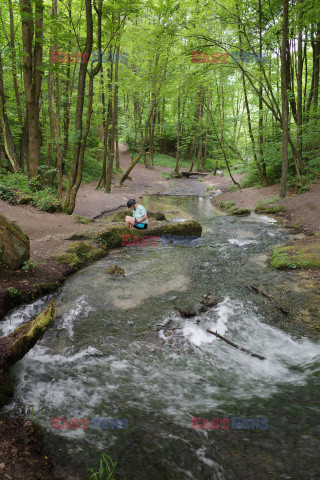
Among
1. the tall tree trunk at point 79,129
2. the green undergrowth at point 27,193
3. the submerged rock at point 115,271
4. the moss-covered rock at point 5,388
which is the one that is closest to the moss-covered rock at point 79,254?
the submerged rock at point 115,271

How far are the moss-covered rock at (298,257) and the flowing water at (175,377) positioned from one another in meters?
0.47

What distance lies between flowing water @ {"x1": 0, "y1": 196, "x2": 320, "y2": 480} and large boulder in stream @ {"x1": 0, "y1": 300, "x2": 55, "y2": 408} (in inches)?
6.2

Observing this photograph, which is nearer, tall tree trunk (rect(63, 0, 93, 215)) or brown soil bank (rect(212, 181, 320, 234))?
tall tree trunk (rect(63, 0, 93, 215))

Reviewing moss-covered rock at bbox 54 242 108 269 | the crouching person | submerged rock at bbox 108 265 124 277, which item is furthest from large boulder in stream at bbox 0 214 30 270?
the crouching person

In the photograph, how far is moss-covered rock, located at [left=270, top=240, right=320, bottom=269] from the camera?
6414mm

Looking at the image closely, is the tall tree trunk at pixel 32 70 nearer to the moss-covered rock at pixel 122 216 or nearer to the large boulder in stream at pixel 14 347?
the moss-covered rock at pixel 122 216

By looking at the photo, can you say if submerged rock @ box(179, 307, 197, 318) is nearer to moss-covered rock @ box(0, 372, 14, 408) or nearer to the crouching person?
moss-covered rock @ box(0, 372, 14, 408)

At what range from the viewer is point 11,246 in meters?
5.34

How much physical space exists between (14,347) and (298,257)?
645 centimetres

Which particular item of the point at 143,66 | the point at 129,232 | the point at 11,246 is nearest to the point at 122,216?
the point at 129,232

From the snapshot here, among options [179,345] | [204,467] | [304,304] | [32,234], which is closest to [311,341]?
[304,304]

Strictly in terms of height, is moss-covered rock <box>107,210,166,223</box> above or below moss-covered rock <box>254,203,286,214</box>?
Result: below

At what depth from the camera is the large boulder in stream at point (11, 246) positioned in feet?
17.3

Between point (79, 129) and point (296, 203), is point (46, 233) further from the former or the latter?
point (296, 203)
